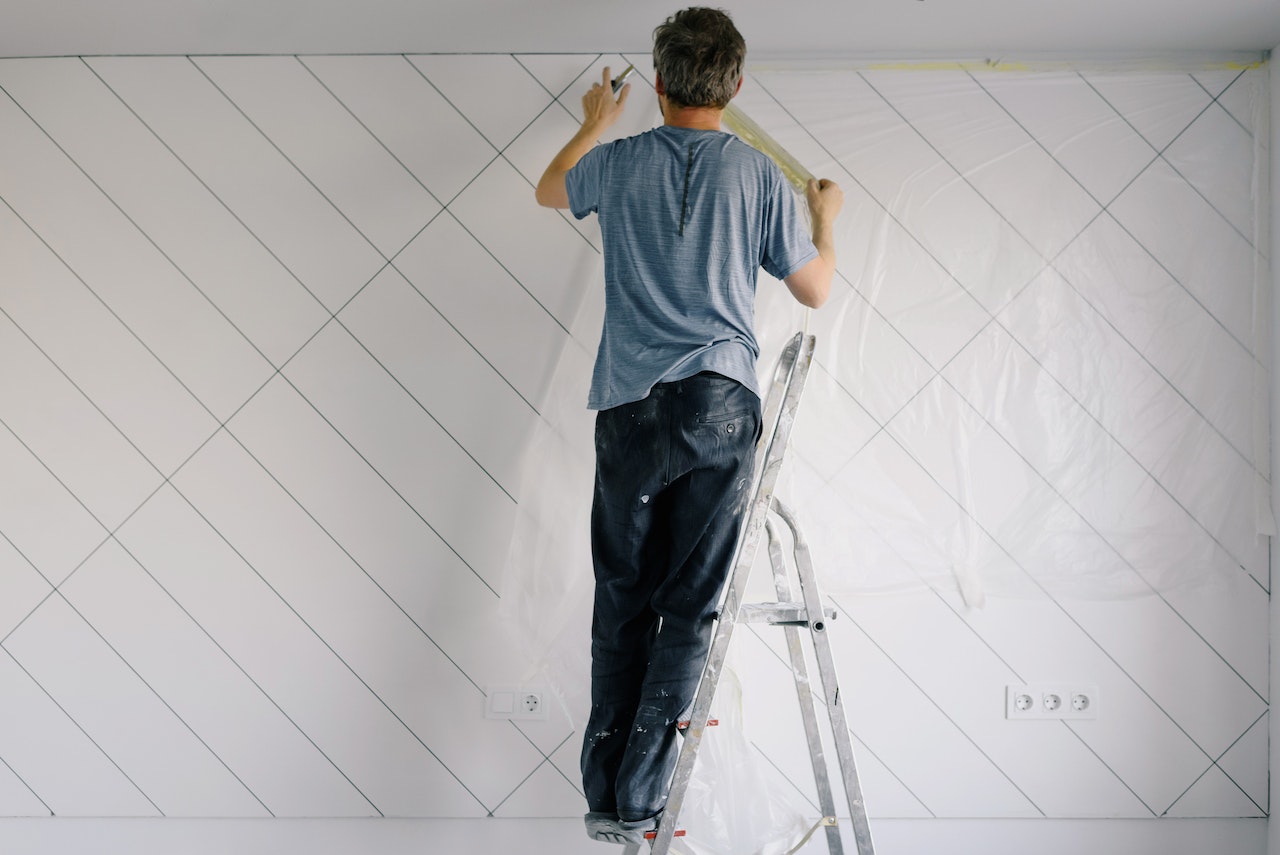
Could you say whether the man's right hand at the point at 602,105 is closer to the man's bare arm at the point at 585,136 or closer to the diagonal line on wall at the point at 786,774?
the man's bare arm at the point at 585,136

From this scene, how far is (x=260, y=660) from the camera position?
2076 millimetres

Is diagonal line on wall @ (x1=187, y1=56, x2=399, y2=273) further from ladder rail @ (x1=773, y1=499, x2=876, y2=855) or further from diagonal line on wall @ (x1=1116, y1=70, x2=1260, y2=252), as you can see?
diagonal line on wall @ (x1=1116, y1=70, x2=1260, y2=252)

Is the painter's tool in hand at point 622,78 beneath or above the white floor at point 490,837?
above

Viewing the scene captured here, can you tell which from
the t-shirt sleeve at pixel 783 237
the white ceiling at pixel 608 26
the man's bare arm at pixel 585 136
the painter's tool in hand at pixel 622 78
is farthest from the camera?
the painter's tool in hand at pixel 622 78

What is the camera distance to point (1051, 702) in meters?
2.06

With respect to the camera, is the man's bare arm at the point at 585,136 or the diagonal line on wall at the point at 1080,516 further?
the diagonal line on wall at the point at 1080,516

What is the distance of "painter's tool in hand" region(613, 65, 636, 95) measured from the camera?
202 centimetres

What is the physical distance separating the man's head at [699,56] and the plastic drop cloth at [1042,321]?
516mm

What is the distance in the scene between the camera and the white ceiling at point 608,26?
1866mm

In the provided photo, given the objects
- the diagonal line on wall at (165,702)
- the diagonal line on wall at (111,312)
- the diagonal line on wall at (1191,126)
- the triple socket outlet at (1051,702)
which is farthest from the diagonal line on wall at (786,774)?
the diagonal line on wall at (111,312)

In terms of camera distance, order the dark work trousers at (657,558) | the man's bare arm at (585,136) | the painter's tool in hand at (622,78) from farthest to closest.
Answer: the painter's tool in hand at (622,78), the man's bare arm at (585,136), the dark work trousers at (657,558)

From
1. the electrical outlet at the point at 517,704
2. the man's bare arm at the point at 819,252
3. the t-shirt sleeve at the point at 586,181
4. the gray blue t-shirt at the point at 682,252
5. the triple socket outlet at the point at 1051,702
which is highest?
the t-shirt sleeve at the point at 586,181

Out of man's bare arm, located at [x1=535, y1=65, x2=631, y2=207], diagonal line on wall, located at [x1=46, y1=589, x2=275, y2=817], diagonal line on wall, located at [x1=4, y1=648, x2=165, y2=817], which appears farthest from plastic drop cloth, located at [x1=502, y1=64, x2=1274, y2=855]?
diagonal line on wall, located at [x1=4, y1=648, x2=165, y2=817]

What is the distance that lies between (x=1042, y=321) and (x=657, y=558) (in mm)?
1110
